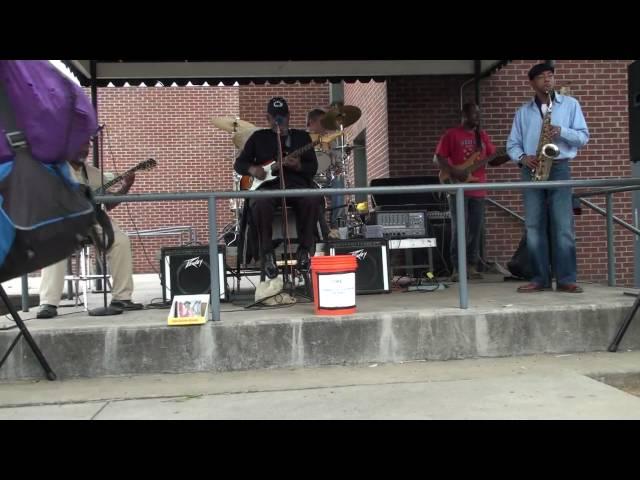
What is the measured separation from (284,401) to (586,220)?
5890mm

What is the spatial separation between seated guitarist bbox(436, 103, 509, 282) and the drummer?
4.69 feet

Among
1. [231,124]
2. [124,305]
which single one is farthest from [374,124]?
[124,305]

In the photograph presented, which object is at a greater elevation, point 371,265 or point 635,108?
point 635,108

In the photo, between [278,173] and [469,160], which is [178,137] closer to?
[469,160]

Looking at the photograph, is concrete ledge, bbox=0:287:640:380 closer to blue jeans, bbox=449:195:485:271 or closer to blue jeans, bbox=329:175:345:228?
blue jeans, bbox=449:195:485:271

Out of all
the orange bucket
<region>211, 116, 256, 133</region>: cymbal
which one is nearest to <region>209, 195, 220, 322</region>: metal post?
the orange bucket

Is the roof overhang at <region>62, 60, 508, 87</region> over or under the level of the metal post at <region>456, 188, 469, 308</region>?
over

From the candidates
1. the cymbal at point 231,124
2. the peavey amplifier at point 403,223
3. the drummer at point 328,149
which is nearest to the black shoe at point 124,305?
the peavey amplifier at point 403,223

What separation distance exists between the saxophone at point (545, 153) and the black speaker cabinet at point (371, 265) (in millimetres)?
1526

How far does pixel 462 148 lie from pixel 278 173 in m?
2.43

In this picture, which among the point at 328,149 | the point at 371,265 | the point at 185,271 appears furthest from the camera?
the point at 328,149

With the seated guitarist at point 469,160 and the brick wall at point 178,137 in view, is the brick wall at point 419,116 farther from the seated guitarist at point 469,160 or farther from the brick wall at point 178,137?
the brick wall at point 178,137

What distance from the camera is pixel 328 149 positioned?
315 inches

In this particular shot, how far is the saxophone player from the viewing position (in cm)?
533
